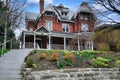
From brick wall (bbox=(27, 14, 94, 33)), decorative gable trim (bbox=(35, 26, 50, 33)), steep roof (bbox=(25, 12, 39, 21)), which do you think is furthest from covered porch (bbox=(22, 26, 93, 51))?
steep roof (bbox=(25, 12, 39, 21))

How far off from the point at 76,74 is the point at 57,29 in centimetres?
2378

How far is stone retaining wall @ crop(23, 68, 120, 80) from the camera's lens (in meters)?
17.6

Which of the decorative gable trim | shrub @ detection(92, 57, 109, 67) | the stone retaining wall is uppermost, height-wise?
the decorative gable trim

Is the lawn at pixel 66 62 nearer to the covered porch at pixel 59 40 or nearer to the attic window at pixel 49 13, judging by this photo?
the covered porch at pixel 59 40

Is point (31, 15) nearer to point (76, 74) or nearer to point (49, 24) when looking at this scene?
Result: point (49, 24)

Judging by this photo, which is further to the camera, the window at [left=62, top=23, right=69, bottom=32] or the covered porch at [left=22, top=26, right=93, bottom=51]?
the window at [left=62, top=23, right=69, bottom=32]

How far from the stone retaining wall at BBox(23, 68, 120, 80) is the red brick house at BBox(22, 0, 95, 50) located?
16802mm

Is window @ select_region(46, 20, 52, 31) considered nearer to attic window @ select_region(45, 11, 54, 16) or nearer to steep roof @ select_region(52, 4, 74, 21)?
attic window @ select_region(45, 11, 54, 16)

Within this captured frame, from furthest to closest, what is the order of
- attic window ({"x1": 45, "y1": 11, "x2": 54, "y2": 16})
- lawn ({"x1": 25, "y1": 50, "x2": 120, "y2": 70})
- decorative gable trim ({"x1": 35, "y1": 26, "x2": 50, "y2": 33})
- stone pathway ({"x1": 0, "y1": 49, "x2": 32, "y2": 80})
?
attic window ({"x1": 45, "y1": 11, "x2": 54, "y2": 16}) → decorative gable trim ({"x1": 35, "y1": 26, "x2": 50, "y2": 33}) → lawn ({"x1": 25, "y1": 50, "x2": 120, "y2": 70}) → stone pathway ({"x1": 0, "y1": 49, "x2": 32, "y2": 80})

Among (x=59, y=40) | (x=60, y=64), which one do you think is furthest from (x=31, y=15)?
(x=60, y=64)

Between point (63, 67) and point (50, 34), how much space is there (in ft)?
62.6

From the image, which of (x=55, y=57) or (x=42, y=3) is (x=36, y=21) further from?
(x=55, y=57)

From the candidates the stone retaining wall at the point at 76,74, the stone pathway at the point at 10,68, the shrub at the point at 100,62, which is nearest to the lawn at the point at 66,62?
the shrub at the point at 100,62

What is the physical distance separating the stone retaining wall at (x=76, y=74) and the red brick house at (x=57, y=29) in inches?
661
